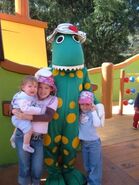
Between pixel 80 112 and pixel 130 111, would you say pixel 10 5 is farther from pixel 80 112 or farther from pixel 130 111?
pixel 80 112

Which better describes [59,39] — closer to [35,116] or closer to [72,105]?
[72,105]

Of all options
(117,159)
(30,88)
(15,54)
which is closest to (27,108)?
(30,88)

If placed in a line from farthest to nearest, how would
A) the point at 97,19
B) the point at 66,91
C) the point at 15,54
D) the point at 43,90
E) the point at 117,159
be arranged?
1. the point at 97,19
2. the point at 15,54
3. the point at 117,159
4. the point at 66,91
5. the point at 43,90

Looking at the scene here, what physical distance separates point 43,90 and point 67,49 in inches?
13.4

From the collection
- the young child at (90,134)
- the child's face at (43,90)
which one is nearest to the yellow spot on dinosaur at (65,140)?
the young child at (90,134)

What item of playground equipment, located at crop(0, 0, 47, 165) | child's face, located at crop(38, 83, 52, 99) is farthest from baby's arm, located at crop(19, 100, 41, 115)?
playground equipment, located at crop(0, 0, 47, 165)

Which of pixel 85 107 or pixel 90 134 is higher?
pixel 85 107

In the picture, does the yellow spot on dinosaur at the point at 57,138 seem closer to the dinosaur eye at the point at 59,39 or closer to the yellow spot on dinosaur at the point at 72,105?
the yellow spot on dinosaur at the point at 72,105

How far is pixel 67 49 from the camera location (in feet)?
6.72

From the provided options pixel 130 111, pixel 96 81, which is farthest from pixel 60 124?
pixel 96 81

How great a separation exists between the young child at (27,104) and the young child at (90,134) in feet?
1.22

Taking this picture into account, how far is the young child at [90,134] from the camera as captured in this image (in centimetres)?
209

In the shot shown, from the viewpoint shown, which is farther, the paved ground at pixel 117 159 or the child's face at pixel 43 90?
the paved ground at pixel 117 159

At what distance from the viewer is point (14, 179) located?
7.86ft
